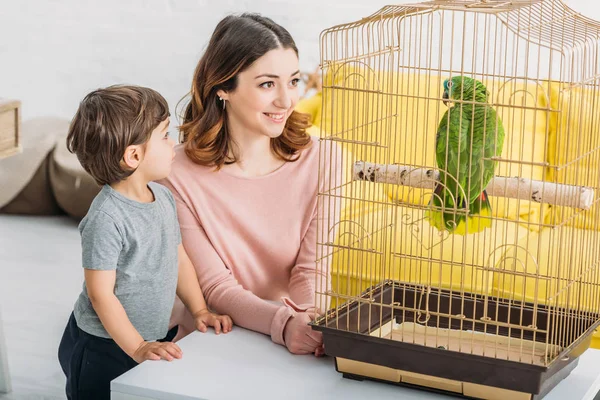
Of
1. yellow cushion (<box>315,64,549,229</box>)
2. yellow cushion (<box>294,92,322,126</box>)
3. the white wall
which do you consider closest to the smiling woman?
yellow cushion (<box>315,64,549,229</box>)

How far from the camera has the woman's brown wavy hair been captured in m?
1.61

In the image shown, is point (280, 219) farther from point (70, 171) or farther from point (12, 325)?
point (70, 171)

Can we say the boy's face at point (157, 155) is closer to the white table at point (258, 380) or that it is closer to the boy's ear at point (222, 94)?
the boy's ear at point (222, 94)

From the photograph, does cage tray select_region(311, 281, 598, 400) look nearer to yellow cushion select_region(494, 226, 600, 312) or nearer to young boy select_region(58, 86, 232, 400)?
yellow cushion select_region(494, 226, 600, 312)

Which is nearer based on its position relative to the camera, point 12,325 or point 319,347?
point 319,347

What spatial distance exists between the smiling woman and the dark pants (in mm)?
180

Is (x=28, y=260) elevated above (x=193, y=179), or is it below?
below

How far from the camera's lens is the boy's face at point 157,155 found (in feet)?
4.75

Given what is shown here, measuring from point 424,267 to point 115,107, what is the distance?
1209mm

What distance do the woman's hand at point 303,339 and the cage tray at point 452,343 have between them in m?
0.05

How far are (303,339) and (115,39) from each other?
2.88 meters

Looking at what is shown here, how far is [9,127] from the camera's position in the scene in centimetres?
189

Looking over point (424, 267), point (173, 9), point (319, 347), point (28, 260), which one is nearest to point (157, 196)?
point (319, 347)

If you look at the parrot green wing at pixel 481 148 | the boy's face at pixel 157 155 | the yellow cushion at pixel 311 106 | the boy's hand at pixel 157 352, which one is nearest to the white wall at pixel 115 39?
the yellow cushion at pixel 311 106
